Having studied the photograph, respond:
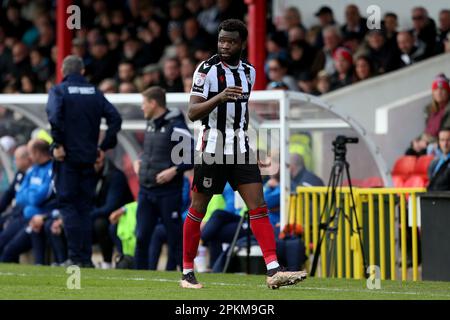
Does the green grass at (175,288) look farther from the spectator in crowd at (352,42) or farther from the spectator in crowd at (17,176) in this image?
the spectator in crowd at (352,42)

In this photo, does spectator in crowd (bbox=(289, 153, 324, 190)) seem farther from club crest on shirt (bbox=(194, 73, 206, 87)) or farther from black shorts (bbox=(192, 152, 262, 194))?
club crest on shirt (bbox=(194, 73, 206, 87))

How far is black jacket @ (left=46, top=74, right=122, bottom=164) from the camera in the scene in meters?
13.7

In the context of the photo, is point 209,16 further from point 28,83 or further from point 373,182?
point 373,182

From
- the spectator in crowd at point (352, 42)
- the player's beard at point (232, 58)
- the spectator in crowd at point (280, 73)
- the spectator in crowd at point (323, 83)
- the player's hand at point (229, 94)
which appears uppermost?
the spectator in crowd at point (352, 42)

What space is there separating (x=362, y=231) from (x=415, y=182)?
185 cm

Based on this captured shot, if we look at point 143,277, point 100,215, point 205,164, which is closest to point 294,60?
point 100,215

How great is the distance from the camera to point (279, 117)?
598 inches

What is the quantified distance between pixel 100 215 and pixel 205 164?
5725mm

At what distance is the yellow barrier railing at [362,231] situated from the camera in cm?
1394

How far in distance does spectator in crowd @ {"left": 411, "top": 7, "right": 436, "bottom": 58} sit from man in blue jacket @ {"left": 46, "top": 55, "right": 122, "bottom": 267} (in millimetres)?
6011

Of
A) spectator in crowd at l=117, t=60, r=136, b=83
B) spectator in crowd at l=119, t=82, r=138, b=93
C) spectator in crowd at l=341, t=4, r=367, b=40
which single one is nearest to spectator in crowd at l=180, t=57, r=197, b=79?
spectator in crowd at l=119, t=82, r=138, b=93

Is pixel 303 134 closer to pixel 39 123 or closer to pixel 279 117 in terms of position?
pixel 279 117

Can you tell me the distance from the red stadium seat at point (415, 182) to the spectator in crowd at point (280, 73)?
3292 millimetres

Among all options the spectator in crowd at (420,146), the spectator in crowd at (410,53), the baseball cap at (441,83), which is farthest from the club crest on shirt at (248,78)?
the spectator in crowd at (410,53)
